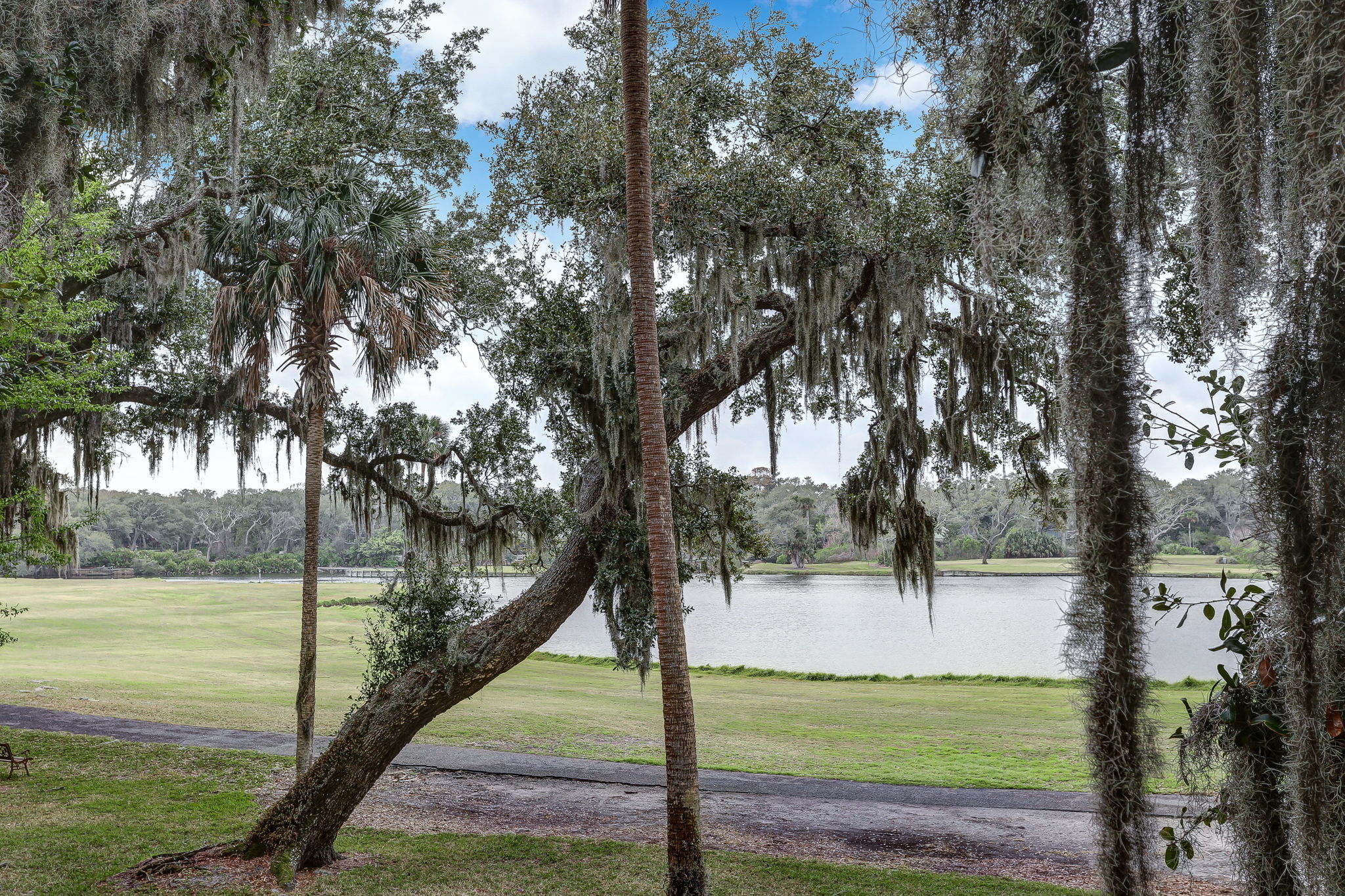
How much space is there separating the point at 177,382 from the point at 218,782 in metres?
5.42

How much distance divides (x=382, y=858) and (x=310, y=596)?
291 cm

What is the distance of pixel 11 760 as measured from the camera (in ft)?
32.0

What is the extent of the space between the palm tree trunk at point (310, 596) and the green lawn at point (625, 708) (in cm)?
529

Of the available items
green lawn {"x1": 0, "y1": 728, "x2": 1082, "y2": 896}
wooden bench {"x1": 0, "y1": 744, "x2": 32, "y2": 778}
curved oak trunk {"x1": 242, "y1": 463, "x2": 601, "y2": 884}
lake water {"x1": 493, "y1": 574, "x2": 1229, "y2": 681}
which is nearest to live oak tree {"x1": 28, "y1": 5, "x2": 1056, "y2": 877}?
curved oak trunk {"x1": 242, "y1": 463, "x2": 601, "y2": 884}

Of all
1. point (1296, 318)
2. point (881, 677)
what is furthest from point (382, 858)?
point (881, 677)

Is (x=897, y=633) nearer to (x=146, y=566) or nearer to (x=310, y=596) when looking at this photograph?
(x=310, y=596)

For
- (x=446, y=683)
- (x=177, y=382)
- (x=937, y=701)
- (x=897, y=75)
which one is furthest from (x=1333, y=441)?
(x=937, y=701)

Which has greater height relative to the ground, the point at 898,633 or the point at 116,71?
the point at 116,71

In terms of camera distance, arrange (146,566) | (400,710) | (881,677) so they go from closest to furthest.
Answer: (400,710) → (881,677) → (146,566)

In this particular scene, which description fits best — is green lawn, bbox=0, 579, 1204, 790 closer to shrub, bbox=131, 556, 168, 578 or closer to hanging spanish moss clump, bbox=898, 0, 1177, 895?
hanging spanish moss clump, bbox=898, 0, 1177, 895

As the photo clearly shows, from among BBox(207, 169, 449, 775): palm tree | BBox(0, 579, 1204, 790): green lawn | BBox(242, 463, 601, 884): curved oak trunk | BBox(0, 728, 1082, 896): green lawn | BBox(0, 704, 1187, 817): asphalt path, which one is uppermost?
BBox(207, 169, 449, 775): palm tree

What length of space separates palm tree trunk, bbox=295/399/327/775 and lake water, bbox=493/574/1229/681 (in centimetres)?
1118

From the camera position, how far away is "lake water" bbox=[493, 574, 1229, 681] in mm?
27250

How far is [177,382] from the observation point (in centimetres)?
1172
